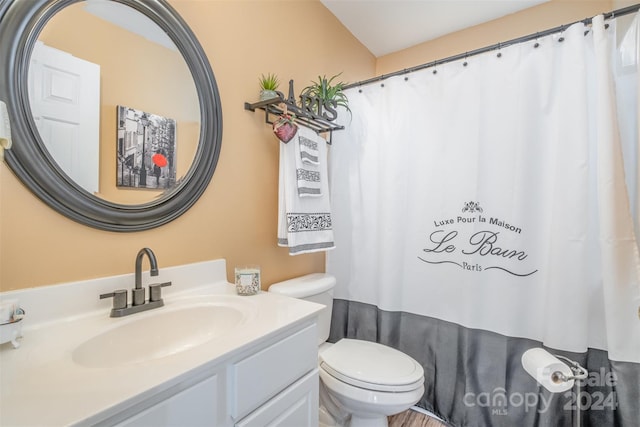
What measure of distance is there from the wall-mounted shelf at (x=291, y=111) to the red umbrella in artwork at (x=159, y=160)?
18.5 inches

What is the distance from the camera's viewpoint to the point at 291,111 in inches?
55.9

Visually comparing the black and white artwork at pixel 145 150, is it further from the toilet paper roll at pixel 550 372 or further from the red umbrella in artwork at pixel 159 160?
the toilet paper roll at pixel 550 372

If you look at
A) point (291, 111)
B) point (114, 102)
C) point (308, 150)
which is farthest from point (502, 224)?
point (114, 102)

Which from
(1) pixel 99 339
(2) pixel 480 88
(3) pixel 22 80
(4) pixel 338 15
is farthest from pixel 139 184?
(4) pixel 338 15

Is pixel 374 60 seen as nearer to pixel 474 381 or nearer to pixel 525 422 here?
pixel 474 381

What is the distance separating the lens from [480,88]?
1.42 m

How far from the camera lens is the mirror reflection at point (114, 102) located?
818mm

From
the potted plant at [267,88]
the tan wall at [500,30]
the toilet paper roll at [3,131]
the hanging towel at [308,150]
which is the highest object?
the tan wall at [500,30]

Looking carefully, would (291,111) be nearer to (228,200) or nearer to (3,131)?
(228,200)

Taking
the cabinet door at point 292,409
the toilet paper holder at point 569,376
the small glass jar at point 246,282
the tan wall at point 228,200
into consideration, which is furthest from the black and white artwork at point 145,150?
the toilet paper holder at point 569,376

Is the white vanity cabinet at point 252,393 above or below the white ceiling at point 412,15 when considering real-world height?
below

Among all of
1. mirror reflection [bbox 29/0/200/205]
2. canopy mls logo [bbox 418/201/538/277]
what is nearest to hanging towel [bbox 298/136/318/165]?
mirror reflection [bbox 29/0/200/205]

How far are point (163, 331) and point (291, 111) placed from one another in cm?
109

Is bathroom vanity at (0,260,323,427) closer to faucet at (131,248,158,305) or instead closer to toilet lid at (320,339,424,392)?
faucet at (131,248,158,305)
